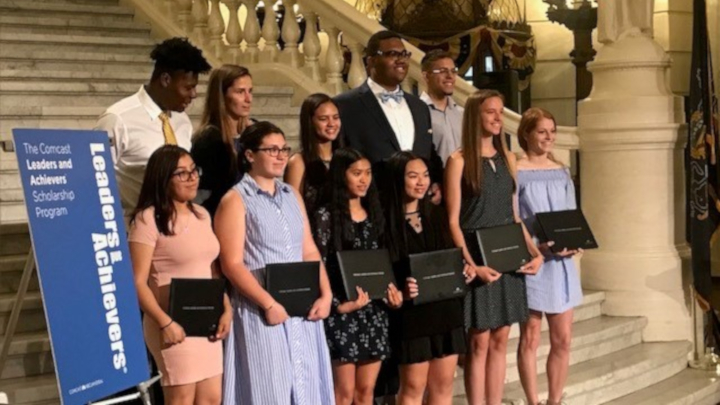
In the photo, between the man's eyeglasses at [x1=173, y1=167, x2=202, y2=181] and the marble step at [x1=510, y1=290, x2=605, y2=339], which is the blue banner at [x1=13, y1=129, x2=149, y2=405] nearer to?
the man's eyeglasses at [x1=173, y1=167, x2=202, y2=181]

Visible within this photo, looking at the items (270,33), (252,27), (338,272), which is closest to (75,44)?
(252,27)

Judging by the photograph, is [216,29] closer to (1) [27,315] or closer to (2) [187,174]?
(1) [27,315]

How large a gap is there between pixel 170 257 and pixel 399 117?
168 centimetres

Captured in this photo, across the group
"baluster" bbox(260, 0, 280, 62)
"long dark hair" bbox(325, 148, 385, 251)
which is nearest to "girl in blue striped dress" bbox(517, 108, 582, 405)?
"long dark hair" bbox(325, 148, 385, 251)

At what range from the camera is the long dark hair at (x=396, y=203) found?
20.0 feet

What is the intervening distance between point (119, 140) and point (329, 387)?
1309 mm

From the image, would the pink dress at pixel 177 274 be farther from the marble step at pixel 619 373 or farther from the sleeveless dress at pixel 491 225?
the marble step at pixel 619 373

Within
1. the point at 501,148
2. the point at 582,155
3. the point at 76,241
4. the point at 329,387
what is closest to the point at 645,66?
the point at 582,155

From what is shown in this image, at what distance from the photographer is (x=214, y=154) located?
586 centimetres

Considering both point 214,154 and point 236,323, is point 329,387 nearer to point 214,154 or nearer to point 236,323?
point 236,323

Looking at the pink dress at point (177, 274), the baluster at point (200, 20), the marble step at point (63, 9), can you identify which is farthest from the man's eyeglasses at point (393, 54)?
the marble step at point (63, 9)

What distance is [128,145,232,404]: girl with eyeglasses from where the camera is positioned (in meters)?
5.30

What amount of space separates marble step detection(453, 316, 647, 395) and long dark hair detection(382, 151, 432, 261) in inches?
75.5

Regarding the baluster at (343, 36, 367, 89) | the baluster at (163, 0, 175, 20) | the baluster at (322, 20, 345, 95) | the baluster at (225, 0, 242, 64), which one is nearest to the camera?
the baluster at (343, 36, 367, 89)
